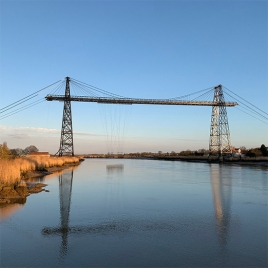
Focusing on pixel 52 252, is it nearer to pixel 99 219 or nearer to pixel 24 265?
pixel 24 265

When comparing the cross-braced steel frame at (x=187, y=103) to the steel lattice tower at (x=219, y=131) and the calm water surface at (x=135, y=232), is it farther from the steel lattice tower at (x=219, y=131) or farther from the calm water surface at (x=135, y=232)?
the calm water surface at (x=135, y=232)

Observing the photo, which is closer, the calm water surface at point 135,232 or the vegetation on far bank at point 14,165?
the calm water surface at point 135,232

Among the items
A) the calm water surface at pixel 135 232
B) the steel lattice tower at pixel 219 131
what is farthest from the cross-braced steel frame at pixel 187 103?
the calm water surface at pixel 135 232

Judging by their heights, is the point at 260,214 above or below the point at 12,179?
below

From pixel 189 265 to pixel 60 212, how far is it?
13.3ft

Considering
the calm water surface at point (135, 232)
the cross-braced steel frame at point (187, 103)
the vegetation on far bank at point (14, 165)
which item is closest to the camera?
the calm water surface at point (135, 232)

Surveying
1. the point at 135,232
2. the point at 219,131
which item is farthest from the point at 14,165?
the point at 219,131

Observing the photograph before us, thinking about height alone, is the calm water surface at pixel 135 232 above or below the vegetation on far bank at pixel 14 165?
below

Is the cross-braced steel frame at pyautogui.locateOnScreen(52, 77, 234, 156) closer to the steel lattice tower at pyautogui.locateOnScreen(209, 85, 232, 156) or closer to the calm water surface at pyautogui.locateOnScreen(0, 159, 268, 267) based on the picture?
the steel lattice tower at pyautogui.locateOnScreen(209, 85, 232, 156)

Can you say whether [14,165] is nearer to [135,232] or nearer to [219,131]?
[135,232]

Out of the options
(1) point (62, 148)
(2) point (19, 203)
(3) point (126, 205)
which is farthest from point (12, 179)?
(1) point (62, 148)

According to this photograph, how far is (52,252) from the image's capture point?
430cm

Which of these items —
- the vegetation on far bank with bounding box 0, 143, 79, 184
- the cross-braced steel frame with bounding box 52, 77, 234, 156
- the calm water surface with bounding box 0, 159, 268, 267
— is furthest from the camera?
the cross-braced steel frame with bounding box 52, 77, 234, 156

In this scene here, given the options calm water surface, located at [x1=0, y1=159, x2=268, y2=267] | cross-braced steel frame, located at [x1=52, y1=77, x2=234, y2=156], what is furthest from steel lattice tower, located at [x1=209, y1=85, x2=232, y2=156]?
calm water surface, located at [x1=0, y1=159, x2=268, y2=267]
